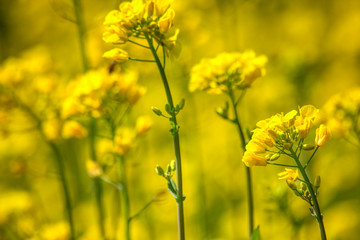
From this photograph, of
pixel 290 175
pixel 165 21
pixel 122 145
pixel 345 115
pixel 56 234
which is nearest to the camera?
pixel 290 175

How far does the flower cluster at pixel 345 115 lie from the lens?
7.00 ft

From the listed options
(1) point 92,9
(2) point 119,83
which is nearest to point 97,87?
(2) point 119,83

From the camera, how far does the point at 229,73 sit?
191 centimetres

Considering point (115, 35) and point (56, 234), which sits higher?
point (115, 35)

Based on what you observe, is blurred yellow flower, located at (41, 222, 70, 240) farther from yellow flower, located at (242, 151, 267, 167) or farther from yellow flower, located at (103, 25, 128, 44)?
yellow flower, located at (242, 151, 267, 167)

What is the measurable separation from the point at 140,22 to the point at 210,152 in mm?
3191

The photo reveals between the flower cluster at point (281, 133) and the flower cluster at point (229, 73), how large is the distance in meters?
0.45

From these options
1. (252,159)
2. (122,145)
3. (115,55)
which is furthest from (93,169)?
(252,159)

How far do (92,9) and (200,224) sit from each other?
4.31 metres

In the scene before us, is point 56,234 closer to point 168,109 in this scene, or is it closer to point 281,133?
point 168,109

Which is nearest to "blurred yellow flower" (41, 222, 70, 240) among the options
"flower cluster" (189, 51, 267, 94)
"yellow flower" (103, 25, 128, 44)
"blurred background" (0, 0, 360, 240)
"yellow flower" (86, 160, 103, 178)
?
"blurred background" (0, 0, 360, 240)

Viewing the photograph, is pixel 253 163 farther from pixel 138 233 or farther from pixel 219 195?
pixel 219 195

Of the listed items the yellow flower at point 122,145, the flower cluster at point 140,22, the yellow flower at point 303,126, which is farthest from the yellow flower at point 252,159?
the yellow flower at point 122,145

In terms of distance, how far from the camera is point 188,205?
13.1 feet
